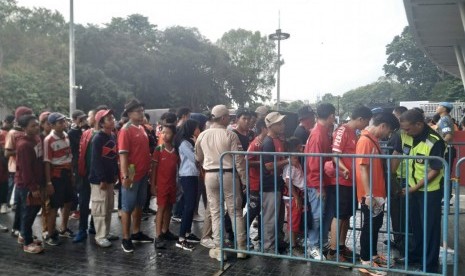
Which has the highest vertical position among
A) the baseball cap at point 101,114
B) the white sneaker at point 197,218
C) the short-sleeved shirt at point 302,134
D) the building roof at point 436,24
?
the building roof at point 436,24

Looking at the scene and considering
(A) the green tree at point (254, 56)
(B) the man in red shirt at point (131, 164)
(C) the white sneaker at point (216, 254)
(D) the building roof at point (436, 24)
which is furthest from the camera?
(A) the green tree at point (254, 56)

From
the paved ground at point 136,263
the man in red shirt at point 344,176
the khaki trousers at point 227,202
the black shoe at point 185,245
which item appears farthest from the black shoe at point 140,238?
the man in red shirt at point 344,176

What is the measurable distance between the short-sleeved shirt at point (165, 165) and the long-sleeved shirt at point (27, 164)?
1409 millimetres

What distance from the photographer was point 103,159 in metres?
5.27

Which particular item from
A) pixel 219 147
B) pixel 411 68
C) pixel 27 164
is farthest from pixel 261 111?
pixel 411 68

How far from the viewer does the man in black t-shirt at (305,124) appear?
6.18 meters

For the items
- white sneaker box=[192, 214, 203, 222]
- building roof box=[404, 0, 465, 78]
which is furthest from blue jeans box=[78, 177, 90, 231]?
building roof box=[404, 0, 465, 78]

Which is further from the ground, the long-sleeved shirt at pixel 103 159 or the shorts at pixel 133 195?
the long-sleeved shirt at pixel 103 159

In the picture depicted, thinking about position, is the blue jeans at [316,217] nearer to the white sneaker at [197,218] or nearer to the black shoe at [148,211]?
the white sneaker at [197,218]

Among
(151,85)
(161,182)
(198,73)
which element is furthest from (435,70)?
(161,182)

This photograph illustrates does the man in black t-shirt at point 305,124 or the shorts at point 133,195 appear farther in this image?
the man in black t-shirt at point 305,124

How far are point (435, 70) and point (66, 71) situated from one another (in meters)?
40.4

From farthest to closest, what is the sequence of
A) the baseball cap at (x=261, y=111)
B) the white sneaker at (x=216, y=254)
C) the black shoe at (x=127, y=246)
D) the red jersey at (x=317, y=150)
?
the baseball cap at (x=261, y=111)
the black shoe at (x=127, y=246)
the white sneaker at (x=216, y=254)
the red jersey at (x=317, y=150)

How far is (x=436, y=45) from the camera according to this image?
44.8 ft
